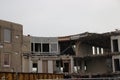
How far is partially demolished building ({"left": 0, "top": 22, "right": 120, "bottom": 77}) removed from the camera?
58.2 m

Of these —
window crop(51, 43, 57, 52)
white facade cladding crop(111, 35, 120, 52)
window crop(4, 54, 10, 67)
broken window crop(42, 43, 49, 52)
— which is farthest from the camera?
broken window crop(42, 43, 49, 52)

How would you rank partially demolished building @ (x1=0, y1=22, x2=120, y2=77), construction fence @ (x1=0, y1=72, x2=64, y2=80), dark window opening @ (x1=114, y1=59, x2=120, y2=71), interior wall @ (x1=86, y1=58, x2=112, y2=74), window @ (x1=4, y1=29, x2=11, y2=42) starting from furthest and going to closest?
1. interior wall @ (x1=86, y1=58, x2=112, y2=74)
2. partially demolished building @ (x1=0, y1=22, x2=120, y2=77)
3. dark window opening @ (x1=114, y1=59, x2=120, y2=71)
4. window @ (x1=4, y1=29, x2=11, y2=42)
5. construction fence @ (x1=0, y1=72, x2=64, y2=80)

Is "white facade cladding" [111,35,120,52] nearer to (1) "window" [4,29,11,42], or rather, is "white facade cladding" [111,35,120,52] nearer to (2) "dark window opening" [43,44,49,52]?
(2) "dark window opening" [43,44,49,52]

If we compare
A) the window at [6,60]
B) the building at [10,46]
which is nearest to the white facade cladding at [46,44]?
the building at [10,46]

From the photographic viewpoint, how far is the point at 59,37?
6675 centimetres

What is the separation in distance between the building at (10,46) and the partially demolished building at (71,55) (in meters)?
0.21

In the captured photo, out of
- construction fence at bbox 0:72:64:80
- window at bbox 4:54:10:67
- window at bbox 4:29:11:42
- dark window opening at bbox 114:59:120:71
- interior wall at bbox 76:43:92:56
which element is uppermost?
window at bbox 4:29:11:42

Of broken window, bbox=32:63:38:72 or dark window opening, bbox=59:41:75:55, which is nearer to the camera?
broken window, bbox=32:63:38:72

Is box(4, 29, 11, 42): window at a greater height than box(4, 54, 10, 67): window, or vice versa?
box(4, 29, 11, 42): window

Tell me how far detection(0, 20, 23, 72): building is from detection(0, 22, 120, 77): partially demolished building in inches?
8.2

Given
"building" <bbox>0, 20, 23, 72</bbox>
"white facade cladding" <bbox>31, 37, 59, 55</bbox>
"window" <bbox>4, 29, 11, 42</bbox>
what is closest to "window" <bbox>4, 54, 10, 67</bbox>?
"building" <bbox>0, 20, 23, 72</bbox>

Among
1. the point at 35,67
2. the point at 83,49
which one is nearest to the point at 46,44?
the point at 35,67

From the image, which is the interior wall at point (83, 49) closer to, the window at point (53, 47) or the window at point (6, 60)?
the window at point (53, 47)

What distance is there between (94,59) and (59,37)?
377 inches
